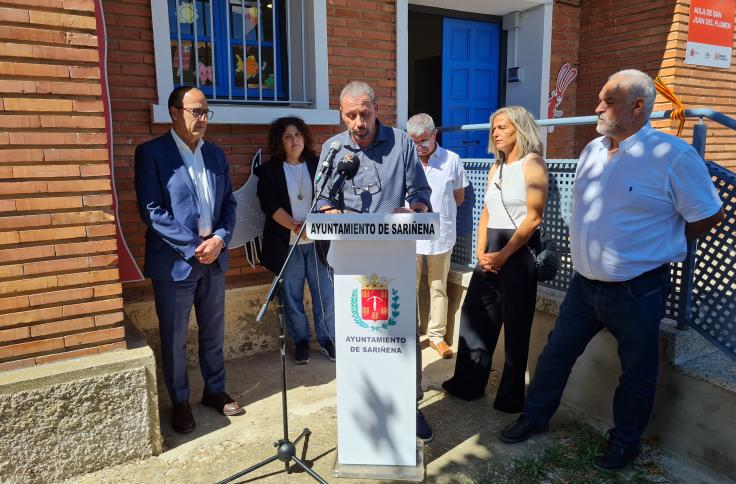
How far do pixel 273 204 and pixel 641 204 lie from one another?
8.76 feet

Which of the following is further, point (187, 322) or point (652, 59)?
point (652, 59)

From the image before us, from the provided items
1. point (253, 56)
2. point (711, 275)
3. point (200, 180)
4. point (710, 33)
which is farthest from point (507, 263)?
point (710, 33)

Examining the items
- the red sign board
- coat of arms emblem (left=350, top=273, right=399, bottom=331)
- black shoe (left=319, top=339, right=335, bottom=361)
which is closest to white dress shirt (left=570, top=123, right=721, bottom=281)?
coat of arms emblem (left=350, top=273, right=399, bottom=331)

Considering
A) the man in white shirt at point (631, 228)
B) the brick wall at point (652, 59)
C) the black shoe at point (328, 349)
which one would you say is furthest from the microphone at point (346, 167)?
the brick wall at point (652, 59)

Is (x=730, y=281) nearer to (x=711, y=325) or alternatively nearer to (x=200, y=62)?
(x=711, y=325)

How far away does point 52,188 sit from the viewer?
9.48 feet

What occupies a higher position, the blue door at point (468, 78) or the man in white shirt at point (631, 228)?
the blue door at point (468, 78)

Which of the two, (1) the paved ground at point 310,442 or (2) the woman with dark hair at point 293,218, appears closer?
(1) the paved ground at point 310,442

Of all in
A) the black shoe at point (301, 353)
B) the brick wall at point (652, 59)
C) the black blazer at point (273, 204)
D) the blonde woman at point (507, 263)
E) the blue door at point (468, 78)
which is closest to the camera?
the blonde woman at point (507, 263)

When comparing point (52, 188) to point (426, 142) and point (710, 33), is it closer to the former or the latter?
point (426, 142)

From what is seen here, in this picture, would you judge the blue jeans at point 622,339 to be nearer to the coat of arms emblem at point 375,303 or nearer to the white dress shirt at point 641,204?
the white dress shirt at point 641,204

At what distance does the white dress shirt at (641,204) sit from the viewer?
8.72 feet

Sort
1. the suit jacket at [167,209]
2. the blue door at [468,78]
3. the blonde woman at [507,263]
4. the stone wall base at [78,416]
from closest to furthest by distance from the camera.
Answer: the stone wall base at [78,416], the suit jacket at [167,209], the blonde woman at [507,263], the blue door at [468,78]

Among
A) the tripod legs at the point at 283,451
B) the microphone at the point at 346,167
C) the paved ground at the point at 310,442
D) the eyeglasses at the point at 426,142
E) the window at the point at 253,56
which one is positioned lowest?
the paved ground at the point at 310,442
